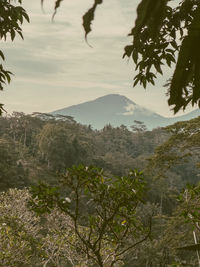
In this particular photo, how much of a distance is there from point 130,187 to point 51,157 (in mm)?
31394

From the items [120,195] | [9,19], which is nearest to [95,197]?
[120,195]

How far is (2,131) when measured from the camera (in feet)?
128

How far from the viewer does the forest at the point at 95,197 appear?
2914 mm

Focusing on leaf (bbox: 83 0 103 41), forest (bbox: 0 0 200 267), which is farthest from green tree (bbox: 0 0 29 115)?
leaf (bbox: 83 0 103 41)

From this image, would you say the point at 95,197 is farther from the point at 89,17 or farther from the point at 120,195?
the point at 89,17

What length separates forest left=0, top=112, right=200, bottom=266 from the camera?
2.91m

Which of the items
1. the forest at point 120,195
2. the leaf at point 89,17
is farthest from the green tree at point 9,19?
the leaf at point 89,17

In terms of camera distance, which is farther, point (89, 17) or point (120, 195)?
point (120, 195)

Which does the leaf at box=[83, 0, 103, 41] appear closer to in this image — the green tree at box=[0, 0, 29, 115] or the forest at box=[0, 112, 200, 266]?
the forest at box=[0, 112, 200, 266]

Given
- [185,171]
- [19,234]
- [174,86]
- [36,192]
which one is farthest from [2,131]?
[174,86]

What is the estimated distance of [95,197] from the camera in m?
2.99

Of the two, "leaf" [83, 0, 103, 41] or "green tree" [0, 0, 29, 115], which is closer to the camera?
"leaf" [83, 0, 103, 41]

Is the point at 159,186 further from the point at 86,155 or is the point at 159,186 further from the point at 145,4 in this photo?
the point at 145,4

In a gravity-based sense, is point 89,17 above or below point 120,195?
above
